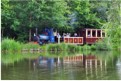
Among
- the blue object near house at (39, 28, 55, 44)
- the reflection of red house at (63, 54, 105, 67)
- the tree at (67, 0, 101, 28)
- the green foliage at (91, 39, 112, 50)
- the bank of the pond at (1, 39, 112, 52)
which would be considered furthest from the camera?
the tree at (67, 0, 101, 28)

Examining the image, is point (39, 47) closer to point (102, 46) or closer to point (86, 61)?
point (102, 46)

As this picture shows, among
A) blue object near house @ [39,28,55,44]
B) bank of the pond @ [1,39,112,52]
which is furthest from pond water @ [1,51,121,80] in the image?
blue object near house @ [39,28,55,44]

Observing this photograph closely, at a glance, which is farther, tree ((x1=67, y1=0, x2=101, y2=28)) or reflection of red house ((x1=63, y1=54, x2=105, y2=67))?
tree ((x1=67, y1=0, x2=101, y2=28))

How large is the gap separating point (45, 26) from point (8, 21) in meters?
3.50

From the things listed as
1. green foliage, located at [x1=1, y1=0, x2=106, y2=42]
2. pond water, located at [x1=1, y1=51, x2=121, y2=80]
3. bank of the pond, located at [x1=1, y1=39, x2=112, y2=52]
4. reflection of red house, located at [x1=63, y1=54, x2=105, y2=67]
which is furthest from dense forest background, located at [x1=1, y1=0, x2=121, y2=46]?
A: pond water, located at [x1=1, y1=51, x2=121, y2=80]

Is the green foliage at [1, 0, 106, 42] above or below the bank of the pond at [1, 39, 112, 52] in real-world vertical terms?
above

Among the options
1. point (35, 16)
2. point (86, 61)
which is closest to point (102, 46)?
point (35, 16)

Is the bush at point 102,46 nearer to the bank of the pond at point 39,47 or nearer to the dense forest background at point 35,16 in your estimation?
the bank of the pond at point 39,47

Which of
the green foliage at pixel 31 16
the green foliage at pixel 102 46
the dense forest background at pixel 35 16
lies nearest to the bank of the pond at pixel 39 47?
the green foliage at pixel 102 46

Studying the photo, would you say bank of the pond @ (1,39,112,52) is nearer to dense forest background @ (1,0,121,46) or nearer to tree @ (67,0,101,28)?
dense forest background @ (1,0,121,46)

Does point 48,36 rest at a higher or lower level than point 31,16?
lower

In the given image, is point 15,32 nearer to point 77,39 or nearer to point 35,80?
point 77,39

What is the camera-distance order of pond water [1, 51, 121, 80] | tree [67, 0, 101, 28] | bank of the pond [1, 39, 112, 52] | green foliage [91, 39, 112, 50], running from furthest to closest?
1. tree [67, 0, 101, 28]
2. green foliage [91, 39, 112, 50]
3. bank of the pond [1, 39, 112, 52]
4. pond water [1, 51, 121, 80]

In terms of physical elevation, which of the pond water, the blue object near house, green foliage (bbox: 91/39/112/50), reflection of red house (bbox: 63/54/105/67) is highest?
the pond water
